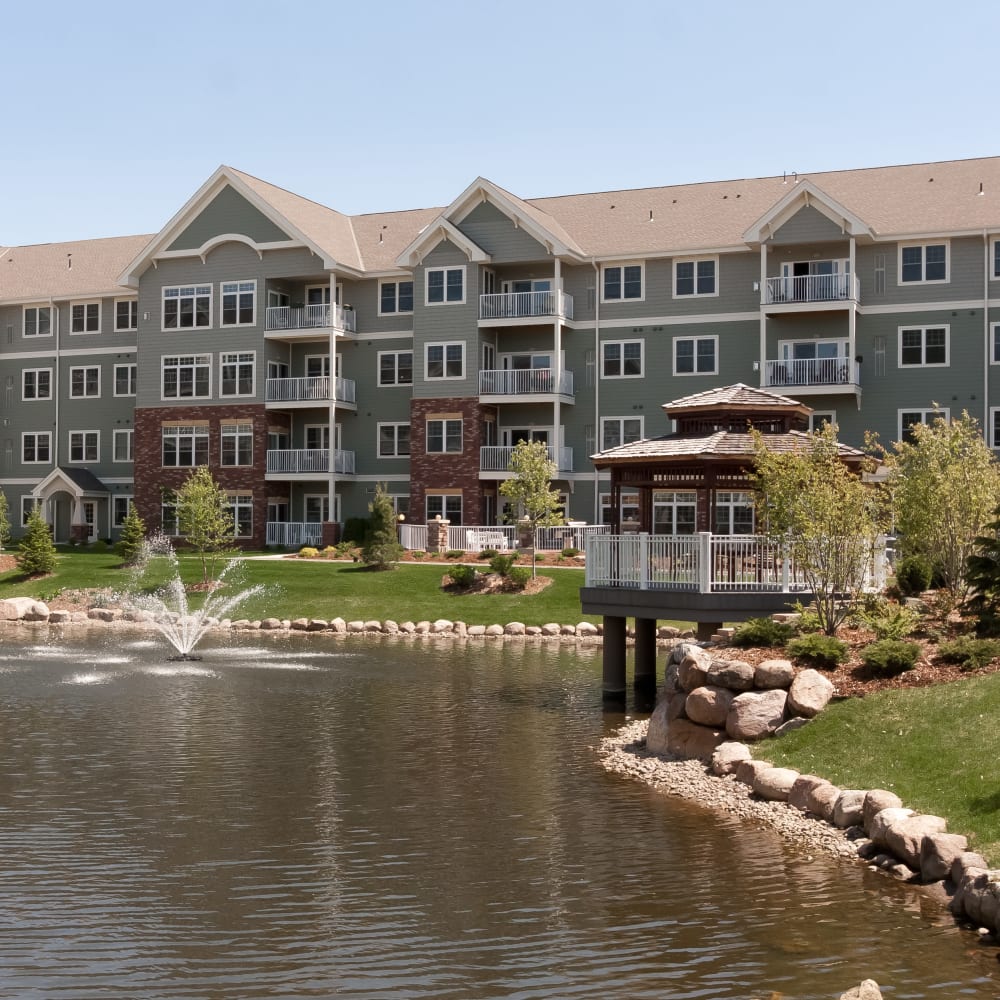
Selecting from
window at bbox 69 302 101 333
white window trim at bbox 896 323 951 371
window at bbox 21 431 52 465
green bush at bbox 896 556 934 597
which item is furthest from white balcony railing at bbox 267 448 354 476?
green bush at bbox 896 556 934 597

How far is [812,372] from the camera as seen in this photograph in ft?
161

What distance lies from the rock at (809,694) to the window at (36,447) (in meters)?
52.3

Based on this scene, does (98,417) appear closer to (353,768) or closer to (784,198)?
(784,198)

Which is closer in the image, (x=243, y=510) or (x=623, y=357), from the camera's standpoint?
(x=623, y=357)

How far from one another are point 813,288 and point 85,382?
3490 centimetres

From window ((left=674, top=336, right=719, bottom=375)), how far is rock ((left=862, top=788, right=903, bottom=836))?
3904 cm

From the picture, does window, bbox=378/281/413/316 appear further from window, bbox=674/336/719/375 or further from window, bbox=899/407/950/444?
window, bbox=899/407/950/444

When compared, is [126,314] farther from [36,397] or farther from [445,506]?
[445,506]

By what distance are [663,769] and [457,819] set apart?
13.7 feet

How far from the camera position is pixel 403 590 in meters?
43.7

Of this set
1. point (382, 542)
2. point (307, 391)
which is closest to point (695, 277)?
point (307, 391)

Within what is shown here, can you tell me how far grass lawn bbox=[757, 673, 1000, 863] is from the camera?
47.0 feet

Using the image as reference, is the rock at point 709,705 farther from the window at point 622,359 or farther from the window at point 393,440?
the window at point 393,440

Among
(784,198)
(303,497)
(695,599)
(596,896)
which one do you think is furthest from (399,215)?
(596,896)
